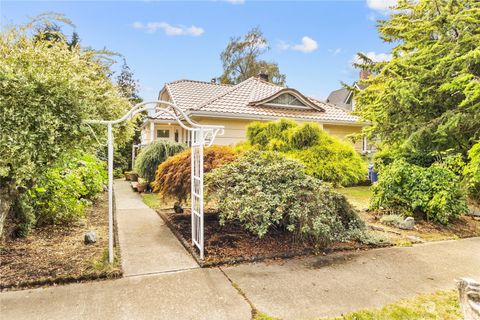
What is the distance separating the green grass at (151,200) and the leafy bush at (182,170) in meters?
2.21

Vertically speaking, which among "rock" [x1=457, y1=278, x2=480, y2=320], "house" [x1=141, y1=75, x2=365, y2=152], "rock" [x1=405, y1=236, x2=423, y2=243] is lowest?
"rock" [x1=405, y1=236, x2=423, y2=243]

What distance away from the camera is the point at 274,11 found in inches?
330

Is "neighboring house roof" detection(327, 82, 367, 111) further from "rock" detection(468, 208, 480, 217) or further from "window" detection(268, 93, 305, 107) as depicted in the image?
"rock" detection(468, 208, 480, 217)

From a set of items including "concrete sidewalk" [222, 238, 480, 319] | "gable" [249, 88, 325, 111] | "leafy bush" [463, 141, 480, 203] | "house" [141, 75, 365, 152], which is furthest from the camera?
"gable" [249, 88, 325, 111]

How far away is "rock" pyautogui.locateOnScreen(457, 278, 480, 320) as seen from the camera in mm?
2113

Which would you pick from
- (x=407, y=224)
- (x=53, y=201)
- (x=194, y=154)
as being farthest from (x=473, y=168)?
(x=53, y=201)

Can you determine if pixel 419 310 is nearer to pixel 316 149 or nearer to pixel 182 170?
pixel 316 149

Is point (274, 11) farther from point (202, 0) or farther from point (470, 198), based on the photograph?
point (470, 198)

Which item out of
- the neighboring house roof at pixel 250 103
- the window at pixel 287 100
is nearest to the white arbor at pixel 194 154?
the neighboring house roof at pixel 250 103

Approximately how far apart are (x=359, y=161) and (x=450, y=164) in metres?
2.52

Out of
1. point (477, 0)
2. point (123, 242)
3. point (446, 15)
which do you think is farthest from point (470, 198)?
point (123, 242)

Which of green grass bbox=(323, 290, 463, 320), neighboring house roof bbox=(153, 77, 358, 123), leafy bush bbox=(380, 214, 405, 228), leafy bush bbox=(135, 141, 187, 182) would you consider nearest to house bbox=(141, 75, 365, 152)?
neighboring house roof bbox=(153, 77, 358, 123)

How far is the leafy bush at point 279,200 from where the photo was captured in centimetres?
429

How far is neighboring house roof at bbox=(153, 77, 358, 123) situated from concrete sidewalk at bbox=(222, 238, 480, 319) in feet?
23.6
